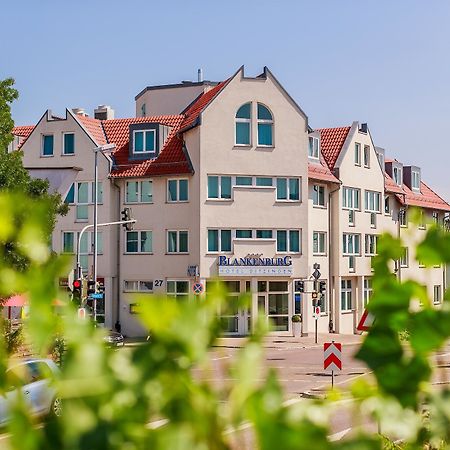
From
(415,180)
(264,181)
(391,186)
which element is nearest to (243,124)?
(264,181)

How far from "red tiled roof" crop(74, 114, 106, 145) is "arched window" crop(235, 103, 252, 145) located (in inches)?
298

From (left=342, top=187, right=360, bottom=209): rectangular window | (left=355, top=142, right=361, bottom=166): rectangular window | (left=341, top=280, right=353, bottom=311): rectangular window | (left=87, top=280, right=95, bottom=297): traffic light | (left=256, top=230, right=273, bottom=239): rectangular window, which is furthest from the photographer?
(left=355, top=142, right=361, bottom=166): rectangular window

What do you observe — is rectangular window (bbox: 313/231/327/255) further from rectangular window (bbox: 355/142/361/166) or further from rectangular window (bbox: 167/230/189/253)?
rectangular window (bbox: 167/230/189/253)

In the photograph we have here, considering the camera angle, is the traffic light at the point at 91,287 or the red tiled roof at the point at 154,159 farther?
the red tiled roof at the point at 154,159

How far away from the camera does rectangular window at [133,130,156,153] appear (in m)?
45.6

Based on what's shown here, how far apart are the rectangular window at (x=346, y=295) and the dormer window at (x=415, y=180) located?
13317 mm

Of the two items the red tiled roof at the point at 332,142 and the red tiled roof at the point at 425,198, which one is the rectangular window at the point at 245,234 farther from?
the red tiled roof at the point at 425,198

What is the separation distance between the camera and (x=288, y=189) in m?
44.6

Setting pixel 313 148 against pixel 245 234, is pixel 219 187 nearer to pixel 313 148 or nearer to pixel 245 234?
pixel 245 234

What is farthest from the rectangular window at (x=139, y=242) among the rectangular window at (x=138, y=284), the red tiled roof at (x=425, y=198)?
the red tiled roof at (x=425, y=198)

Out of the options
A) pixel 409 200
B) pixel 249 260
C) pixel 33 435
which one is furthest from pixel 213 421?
pixel 409 200

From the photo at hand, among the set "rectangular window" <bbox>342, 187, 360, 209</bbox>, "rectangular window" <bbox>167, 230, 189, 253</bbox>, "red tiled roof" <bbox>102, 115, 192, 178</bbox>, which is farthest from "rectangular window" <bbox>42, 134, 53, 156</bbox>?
"rectangular window" <bbox>342, 187, 360, 209</bbox>

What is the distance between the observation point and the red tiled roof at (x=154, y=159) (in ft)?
145

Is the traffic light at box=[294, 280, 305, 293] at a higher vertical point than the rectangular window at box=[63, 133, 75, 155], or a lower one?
lower
